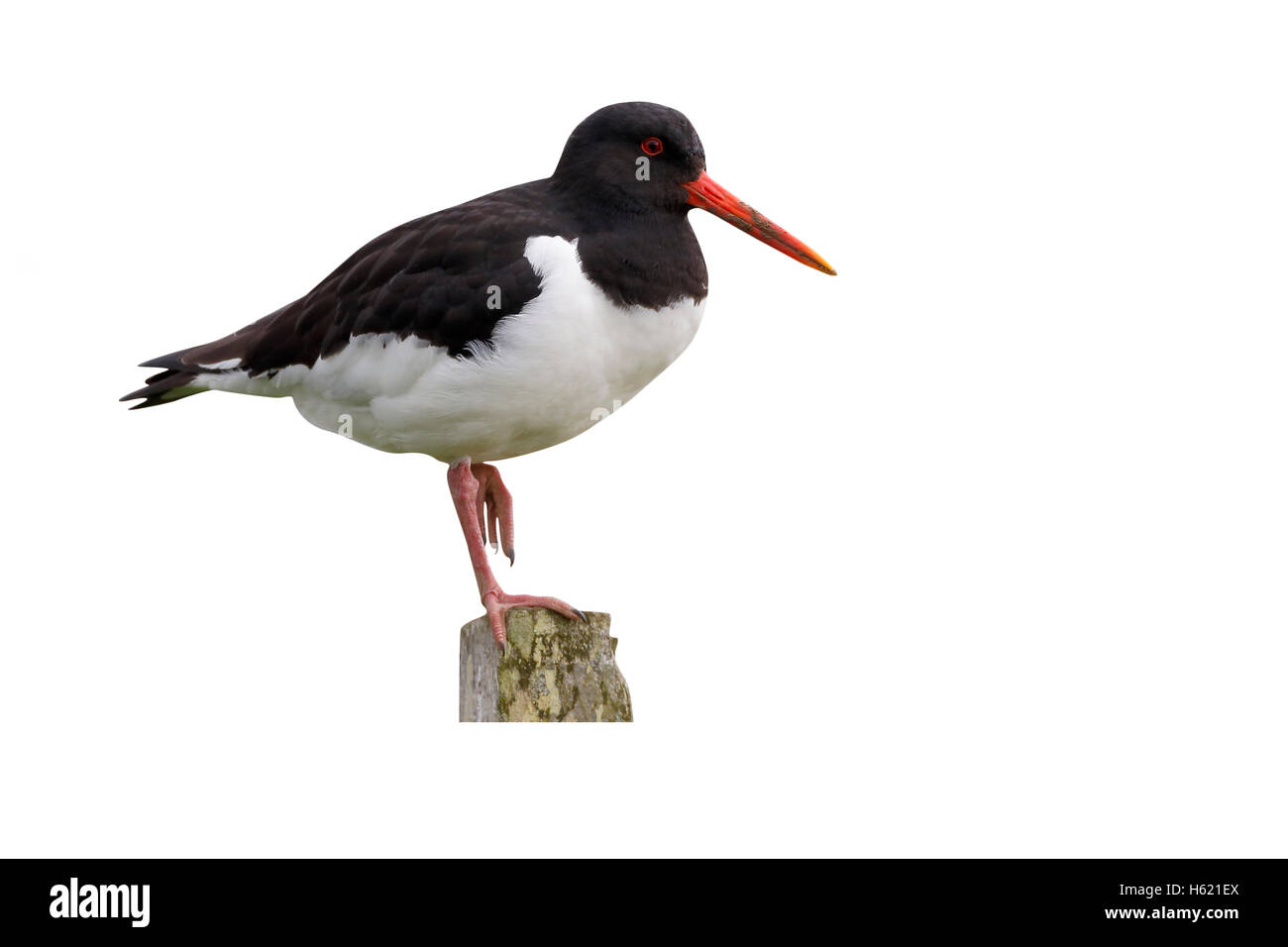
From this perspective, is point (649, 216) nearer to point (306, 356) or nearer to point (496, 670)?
point (306, 356)

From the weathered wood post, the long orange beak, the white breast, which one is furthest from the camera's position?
the weathered wood post

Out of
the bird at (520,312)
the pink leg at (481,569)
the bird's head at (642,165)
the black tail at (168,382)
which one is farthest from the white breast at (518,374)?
the black tail at (168,382)

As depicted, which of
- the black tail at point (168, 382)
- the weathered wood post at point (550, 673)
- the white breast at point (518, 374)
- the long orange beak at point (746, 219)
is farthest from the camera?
the black tail at point (168, 382)

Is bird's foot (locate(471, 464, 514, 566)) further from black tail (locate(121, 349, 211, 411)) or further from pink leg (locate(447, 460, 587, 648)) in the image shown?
black tail (locate(121, 349, 211, 411))

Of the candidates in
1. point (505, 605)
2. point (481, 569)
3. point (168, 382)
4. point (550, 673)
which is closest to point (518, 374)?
point (481, 569)

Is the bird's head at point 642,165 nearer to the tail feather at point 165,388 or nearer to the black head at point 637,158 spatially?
the black head at point 637,158

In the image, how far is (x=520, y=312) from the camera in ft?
22.0

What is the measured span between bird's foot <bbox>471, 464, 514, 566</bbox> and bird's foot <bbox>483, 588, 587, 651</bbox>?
0.61 meters

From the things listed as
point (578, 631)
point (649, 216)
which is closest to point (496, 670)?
point (578, 631)

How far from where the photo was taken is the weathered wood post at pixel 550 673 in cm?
722

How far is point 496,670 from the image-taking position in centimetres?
723

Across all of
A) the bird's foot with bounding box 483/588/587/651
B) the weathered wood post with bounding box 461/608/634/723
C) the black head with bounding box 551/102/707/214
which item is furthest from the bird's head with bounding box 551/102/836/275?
the weathered wood post with bounding box 461/608/634/723

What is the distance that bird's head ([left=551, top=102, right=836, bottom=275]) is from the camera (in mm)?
6887

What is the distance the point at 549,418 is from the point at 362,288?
108 cm
